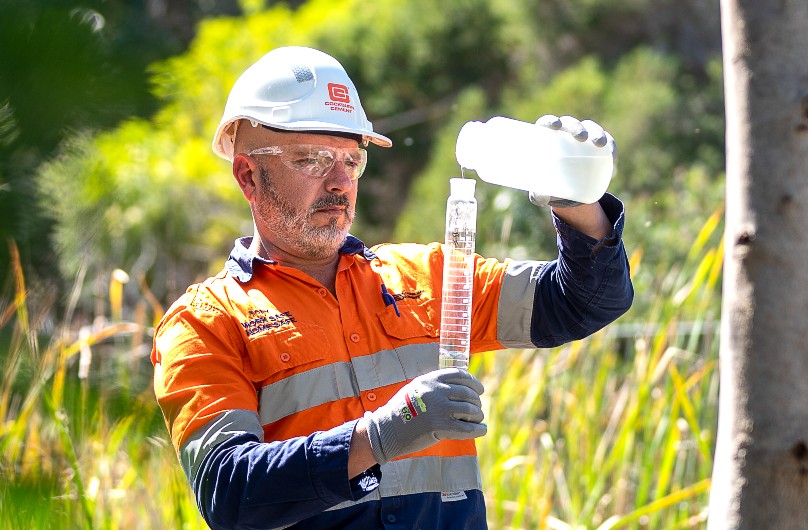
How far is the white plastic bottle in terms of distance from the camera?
7.72 feet

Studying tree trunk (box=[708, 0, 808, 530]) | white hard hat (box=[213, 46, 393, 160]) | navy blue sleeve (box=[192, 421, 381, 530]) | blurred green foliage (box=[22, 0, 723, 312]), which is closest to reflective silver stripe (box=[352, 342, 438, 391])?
navy blue sleeve (box=[192, 421, 381, 530])

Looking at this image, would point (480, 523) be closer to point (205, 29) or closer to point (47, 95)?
point (47, 95)

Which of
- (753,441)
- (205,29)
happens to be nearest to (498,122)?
(753,441)

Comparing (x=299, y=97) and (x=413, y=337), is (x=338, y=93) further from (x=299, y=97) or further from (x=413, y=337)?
(x=413, y=337)

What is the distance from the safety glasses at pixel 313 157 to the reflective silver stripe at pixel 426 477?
28.8 inches

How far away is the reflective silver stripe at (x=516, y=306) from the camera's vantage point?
8.69ft

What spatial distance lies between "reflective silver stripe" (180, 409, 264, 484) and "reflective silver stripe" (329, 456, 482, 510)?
257mm

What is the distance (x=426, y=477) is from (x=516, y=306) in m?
0.51

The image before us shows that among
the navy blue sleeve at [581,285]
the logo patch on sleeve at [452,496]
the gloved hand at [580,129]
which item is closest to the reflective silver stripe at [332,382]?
the logo patch on sleeve at [452,496]

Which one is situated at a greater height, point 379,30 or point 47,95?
point 379,30

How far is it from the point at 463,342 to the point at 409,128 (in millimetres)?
11297

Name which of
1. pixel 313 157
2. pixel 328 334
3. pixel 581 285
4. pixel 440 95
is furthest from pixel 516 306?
pixel 440 95

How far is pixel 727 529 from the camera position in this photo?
2076 millimetres

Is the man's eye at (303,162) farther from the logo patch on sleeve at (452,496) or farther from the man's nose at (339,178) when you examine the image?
the logo patch on sleeve at (452,496)
